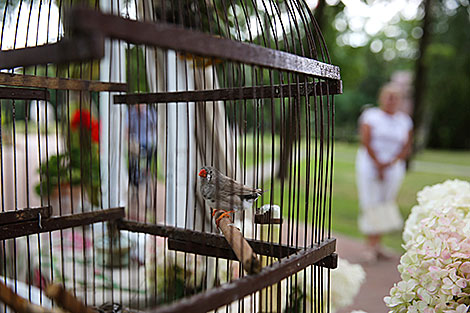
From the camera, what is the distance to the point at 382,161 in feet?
10.4

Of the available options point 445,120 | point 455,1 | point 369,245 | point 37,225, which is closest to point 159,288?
point 37,225

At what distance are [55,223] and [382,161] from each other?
8.28ft

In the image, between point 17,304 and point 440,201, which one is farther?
point 440,201

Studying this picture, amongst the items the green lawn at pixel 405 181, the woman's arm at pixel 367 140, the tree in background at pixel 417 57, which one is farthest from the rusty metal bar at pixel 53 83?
the green lawn at pixel 405 181

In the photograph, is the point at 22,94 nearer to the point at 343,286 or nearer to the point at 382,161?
the point at 343,286

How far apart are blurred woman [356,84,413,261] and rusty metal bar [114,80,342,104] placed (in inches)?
89.6

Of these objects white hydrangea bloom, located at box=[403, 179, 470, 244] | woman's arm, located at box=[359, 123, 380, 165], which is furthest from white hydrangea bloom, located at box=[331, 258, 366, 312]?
woman's arm, located at box=[359, 123, 380, 165]

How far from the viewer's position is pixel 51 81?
1172 mm

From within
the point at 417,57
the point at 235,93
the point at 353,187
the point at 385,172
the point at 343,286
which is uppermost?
the point at 417,57

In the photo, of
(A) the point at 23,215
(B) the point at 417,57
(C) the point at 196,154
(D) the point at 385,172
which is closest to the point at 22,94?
(A) the point at 23,215

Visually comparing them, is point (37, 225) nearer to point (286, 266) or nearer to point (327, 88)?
point (286, 266)

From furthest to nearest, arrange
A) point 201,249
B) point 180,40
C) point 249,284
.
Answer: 1. point 201,249
2. point 249,284
3. point 180,40

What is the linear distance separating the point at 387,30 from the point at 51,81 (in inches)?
237

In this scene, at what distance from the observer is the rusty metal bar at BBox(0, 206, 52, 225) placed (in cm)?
111
